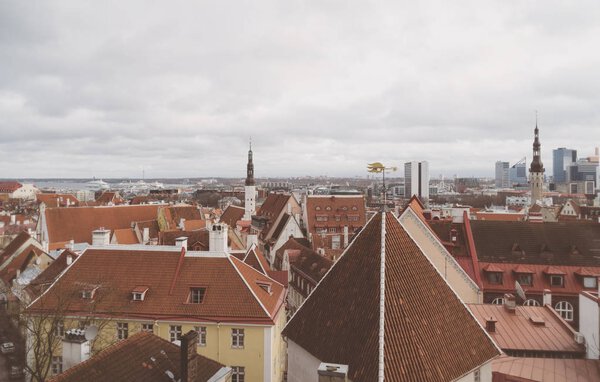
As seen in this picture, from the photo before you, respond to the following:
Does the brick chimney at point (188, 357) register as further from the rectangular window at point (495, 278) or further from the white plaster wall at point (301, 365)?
the rectangular window at point (495, 278)

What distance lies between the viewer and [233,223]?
74250mm

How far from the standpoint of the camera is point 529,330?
2203 centimetres

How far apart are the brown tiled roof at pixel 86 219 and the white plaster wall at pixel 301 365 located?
49.0m

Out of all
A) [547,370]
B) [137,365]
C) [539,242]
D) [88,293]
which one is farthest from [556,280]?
[88,293]

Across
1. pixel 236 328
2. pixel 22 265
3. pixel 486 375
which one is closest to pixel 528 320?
pixel 486 375

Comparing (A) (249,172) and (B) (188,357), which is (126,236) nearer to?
(A) (249,172)

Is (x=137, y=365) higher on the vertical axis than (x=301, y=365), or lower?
lower

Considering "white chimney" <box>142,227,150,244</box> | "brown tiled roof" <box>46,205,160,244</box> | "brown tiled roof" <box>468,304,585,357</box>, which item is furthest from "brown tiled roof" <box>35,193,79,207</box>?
"brown tiled roof" <box>468,304,585,357</box>

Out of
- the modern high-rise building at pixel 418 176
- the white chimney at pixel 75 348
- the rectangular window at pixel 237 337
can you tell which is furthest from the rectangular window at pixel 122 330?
the modern high-rise building at pixel 418 176

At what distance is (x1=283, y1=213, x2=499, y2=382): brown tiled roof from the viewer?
40.0 feet

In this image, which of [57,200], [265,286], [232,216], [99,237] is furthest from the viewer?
[57,200]

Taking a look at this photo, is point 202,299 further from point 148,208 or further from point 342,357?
point 148,208

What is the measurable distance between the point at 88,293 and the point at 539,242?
30.3 m

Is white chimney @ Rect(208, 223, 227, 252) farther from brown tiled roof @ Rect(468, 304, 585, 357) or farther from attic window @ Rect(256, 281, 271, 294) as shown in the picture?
brown tiled roof @ Rect(468, 304, 585, 357)
